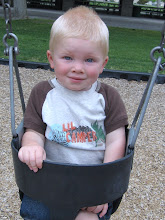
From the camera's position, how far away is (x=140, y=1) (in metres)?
31.1

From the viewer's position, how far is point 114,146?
1051mm

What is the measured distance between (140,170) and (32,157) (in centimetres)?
136

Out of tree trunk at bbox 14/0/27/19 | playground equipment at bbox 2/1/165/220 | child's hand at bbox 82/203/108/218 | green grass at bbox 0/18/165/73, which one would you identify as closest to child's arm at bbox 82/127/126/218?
child's hand at bbox 82/203/108/218

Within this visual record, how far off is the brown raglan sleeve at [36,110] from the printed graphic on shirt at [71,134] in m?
0.05

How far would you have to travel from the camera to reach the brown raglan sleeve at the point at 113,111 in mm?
1072

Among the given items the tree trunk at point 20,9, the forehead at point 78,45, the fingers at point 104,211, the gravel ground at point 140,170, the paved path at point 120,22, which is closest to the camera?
the forehead at point 78,45

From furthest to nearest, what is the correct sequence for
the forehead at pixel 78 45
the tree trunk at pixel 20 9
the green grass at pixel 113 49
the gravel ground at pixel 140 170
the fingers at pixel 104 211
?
the tree trunk at pixel 20 9, the green grass at pixel 113 49, the gravel ground at pixel 140 170, the fingers at pixel 104 211, the forehead at pixel 78 45

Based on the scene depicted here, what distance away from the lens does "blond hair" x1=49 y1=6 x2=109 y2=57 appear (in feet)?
3.07

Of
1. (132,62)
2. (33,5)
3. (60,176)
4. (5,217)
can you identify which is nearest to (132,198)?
(5,217)

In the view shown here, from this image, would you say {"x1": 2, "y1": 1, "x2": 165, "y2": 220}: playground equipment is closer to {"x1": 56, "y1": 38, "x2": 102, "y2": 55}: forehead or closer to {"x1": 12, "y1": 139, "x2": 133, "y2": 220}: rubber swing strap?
{"x1": 12, "y1": 139, "x2": 133, "y2": 220}: rubber swing strap

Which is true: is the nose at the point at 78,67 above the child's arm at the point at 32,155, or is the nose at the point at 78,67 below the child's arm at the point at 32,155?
above

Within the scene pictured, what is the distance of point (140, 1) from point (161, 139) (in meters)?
31.3

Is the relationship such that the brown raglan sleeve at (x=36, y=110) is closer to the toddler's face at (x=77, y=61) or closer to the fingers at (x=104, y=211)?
the toddler's face at (x=77, y=61)

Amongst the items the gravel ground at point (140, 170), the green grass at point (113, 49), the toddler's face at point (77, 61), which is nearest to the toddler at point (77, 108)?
the toddler's face at point (77, 61)
